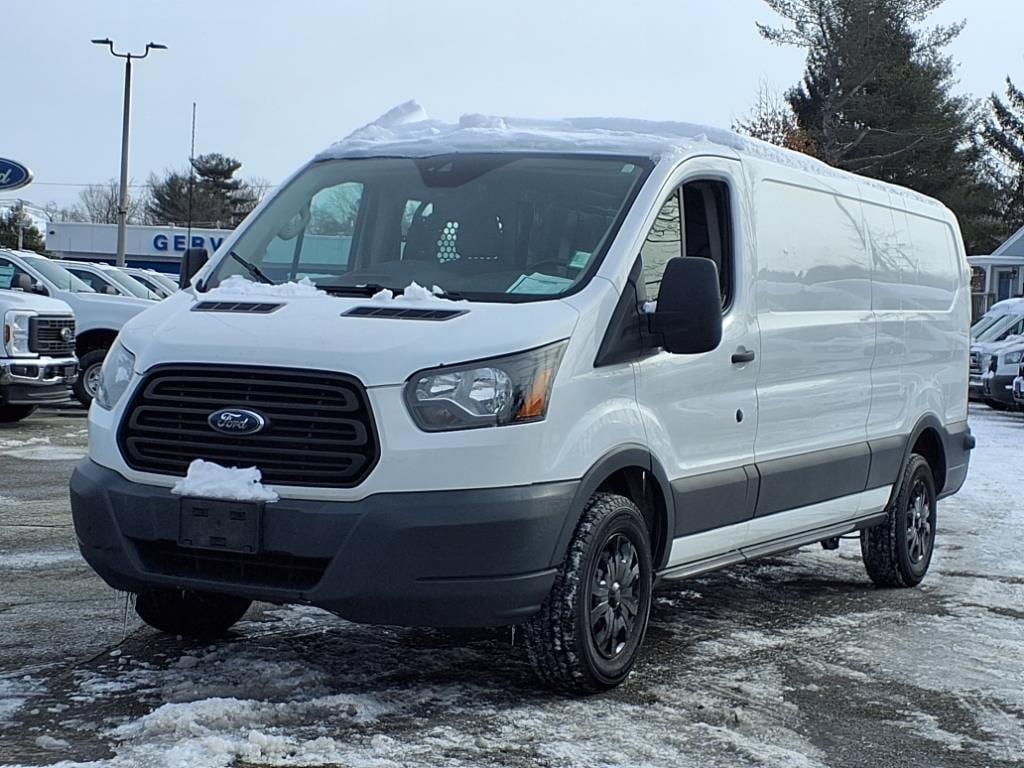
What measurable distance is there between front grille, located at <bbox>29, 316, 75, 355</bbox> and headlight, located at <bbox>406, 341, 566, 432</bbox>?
11.0 m

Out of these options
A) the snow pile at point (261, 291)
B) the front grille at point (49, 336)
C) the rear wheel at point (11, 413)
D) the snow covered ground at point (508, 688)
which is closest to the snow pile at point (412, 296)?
the snow pile at point (261, 291)

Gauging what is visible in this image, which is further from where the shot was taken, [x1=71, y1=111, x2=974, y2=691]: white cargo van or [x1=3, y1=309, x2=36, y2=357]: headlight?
[x1=3, y1=309, x2=36, y2=357]: headlight

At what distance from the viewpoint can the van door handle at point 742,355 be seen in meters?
6.14

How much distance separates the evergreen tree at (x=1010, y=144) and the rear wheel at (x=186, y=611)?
55.7 meters

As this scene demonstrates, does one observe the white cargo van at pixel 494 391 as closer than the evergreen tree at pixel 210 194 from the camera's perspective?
Yes

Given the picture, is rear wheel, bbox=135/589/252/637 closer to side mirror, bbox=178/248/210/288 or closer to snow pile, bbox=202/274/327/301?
snow pile, bbox=202/274/327/301

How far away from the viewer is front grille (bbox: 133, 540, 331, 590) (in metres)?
4.95

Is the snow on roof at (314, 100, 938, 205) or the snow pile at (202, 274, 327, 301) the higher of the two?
the snow on roof at (314, 100, 938, 205)

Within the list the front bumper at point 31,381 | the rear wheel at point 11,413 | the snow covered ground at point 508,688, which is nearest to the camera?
the snow covered ground at point 508,688

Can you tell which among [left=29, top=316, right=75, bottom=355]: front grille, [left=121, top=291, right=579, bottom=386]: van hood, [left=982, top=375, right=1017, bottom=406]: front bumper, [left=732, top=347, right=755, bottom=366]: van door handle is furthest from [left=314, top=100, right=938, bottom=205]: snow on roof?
[left=982, top=375, right=1017, bottom=406]: front bumper

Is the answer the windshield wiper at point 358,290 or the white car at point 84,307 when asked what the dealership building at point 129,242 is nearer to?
the white car at point 84,307

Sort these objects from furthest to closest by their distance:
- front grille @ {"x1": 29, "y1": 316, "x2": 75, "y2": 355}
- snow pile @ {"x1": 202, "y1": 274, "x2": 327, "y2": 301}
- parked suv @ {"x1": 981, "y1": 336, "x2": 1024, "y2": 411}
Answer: parked suv @ {"x1": 981, "y1": 336, "x2": 1024, "y2": 411} → front grille @ {"x1": 29, "y1": 316, "x2": 75, "y2": 355} → snow pile @ {"x1": 202, "y1": 274, "x2": 327, "y2": 301}

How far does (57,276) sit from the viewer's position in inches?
722

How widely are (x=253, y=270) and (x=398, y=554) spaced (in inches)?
65.9
